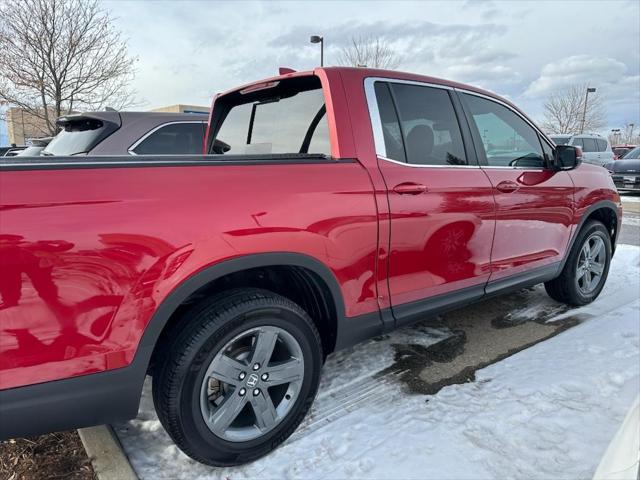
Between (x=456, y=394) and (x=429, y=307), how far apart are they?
21.3 inches

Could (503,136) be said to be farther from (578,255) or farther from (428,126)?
(578,255)

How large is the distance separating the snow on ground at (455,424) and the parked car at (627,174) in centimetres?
1303

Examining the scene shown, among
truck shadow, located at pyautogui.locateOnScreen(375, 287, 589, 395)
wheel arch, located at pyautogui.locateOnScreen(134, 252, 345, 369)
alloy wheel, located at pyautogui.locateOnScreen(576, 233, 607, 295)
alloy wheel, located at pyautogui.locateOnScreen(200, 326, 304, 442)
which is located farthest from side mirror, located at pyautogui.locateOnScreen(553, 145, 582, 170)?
alloy wheel, located at pyautogui.locateOnScreen(200, 326, 304, 442)

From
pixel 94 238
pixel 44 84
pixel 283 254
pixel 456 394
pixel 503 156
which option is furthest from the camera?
pixel 44 84

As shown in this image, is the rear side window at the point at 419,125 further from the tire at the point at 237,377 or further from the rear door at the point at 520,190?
the tire at the point at 237,377

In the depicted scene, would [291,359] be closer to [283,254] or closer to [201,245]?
[283,254]

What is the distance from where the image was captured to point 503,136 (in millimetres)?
3537

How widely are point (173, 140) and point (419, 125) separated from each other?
3.21 metres

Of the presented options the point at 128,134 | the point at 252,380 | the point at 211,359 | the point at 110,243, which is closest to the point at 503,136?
the point at 252,380

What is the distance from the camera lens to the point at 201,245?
1.90 m

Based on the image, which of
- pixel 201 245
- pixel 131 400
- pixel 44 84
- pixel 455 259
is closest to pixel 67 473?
pixel 131 400

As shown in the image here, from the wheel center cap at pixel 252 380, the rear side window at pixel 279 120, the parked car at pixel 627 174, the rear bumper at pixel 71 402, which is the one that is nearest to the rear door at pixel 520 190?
the rear side window at pixel 279 120

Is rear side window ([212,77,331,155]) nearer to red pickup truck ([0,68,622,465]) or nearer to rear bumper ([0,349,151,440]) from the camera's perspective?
red pickup truck ([0,68,622,465])

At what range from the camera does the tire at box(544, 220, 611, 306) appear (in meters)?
4.20
